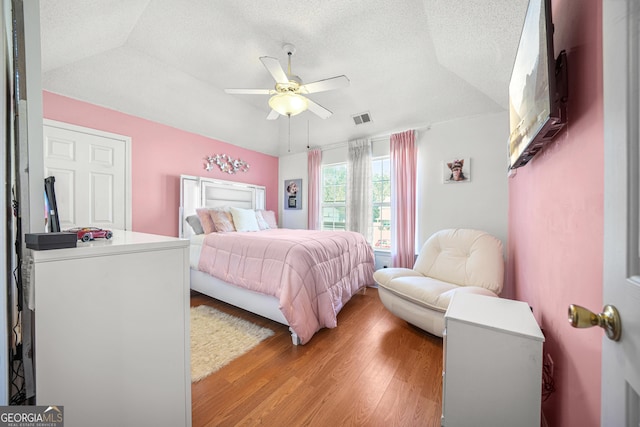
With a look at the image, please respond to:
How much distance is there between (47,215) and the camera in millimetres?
924

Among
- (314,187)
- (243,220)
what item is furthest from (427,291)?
(314,187)

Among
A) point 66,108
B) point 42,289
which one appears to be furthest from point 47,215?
point 66,108

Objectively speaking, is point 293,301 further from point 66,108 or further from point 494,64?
point 66,108

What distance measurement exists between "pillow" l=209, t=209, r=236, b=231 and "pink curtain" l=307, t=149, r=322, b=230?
5.26ft

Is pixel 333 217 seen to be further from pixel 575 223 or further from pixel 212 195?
pixel 575 223

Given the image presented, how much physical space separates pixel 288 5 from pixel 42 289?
2442 millimetres

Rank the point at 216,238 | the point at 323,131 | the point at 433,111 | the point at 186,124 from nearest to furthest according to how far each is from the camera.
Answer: the point at 216,238
the point at 433,111
the point at 186,124
the point at 323,131

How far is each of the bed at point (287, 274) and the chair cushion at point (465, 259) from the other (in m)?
0.84

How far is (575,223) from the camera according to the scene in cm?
81

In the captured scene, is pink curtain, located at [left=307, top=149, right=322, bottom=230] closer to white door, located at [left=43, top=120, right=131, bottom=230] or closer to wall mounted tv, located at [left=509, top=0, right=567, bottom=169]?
white door, located at [left=43, top=120, right=131, bottom=230]

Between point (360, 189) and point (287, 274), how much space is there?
2333 mm

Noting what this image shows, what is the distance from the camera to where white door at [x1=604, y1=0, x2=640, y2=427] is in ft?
1.29

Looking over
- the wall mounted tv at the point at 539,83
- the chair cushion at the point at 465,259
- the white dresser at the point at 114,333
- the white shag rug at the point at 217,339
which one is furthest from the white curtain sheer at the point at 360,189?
the white dresser at the point at 114,333

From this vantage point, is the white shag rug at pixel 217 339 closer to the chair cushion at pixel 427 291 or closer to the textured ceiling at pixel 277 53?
the chair cushion at pixel 427 291
